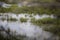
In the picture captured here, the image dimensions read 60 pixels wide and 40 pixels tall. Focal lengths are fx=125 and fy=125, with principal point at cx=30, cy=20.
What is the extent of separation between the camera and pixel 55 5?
140cm

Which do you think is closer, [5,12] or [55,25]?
[55,25]

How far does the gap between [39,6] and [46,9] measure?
0.28 feet

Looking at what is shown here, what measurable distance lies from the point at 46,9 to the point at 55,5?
4.3 inches

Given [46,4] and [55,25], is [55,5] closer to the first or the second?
[46,4]

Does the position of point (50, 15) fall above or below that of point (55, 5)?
below

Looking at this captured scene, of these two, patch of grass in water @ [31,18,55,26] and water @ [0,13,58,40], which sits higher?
patch of grass in water @ [31,18,55,26]

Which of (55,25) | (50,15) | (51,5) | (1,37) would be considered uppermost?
(51,5)

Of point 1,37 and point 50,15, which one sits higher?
point 50,15

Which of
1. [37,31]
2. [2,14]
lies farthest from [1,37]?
[37,31]

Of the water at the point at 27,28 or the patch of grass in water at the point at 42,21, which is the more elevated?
the patch of grass in water at the point at 42,21

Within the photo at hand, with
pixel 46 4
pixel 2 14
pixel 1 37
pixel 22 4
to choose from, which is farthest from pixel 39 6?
pixel 1 37

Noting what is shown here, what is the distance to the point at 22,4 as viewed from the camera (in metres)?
1.45

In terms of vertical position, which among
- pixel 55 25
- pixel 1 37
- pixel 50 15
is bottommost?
pixel 1 37

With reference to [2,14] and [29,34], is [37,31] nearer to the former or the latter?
[29,34]
